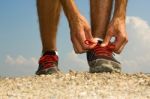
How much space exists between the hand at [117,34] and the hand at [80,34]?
161 millimetres

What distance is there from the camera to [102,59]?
561 cm

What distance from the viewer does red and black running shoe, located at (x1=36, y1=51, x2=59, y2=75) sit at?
20.7 ft

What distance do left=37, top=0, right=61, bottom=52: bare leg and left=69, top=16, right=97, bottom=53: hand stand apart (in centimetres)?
78

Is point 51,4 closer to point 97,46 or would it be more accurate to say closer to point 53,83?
point 97,46

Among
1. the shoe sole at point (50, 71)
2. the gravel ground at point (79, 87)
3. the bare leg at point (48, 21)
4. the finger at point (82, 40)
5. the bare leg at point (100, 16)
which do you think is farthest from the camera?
the bare leg at point (48, 21)

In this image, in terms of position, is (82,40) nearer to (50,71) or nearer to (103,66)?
(103,66)

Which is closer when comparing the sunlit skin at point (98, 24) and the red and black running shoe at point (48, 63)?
the sunlit skin at point (98, 24)

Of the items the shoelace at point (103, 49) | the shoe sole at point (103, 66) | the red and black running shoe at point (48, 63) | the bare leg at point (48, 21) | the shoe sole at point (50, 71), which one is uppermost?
the bare leg at point (48, 21)

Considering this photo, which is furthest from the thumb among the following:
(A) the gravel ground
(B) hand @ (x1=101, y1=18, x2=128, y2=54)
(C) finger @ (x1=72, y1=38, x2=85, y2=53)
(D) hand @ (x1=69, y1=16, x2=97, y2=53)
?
(A) the gravel ground

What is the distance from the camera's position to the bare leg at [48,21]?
644 centimetres

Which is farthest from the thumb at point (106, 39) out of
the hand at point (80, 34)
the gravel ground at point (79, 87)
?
the gravel ground at point (79, 87)

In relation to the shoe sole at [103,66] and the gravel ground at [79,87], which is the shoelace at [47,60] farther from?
the shoe sole at [103,66]

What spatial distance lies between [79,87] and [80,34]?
3.12ft

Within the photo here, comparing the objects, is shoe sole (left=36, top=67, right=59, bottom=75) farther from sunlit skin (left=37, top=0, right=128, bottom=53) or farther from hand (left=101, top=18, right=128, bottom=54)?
hand (left=101, top=18, right=128, bottom=54)
